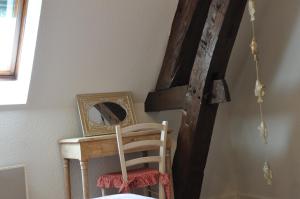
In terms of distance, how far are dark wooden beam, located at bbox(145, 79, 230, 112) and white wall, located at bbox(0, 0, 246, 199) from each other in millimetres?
182

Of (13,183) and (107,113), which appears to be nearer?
(13,183)

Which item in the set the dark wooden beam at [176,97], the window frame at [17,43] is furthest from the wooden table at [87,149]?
the window frame at [17,43]

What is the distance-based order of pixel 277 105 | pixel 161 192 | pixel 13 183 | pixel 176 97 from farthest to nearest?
pixel 277 105 < pixel 176 97 < pixel 161 192 < pixel 13 183

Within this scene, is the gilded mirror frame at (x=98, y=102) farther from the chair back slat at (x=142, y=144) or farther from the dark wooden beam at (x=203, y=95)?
the dark wooden beam at (x=203, y=95)

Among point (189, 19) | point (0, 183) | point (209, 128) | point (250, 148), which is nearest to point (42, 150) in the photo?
point (0, 183)

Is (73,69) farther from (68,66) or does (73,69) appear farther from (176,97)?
(176,97)

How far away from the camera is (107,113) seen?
10.8ft

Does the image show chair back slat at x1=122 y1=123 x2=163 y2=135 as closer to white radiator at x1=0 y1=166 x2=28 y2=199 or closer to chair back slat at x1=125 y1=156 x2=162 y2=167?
chair back slat at x1=125 y1=156 x2=162 y2=167

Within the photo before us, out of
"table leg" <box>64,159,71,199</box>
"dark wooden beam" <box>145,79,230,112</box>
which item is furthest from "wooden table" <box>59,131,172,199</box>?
"dark wooden beam" <box>145,79,230,112</box>

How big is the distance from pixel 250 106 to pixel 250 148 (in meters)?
0.41

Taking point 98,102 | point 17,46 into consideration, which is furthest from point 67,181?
point 17,46

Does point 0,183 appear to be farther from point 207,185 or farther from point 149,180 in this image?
point 207,185

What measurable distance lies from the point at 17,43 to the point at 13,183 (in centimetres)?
101

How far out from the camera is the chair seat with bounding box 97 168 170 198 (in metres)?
2.83
